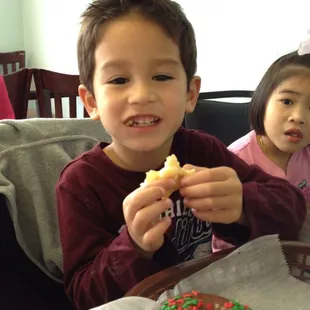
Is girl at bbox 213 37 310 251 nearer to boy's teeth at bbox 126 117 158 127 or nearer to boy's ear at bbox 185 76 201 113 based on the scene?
boy's ear at bbox 185 76 201 113

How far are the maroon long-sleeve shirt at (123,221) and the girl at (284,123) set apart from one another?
7.4 inches

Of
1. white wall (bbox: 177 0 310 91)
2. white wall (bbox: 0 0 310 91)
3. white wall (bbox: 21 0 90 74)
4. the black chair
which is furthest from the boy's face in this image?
white wall (bbox: 21 0 90 74)

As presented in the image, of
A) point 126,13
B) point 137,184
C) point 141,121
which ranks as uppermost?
point 126,13

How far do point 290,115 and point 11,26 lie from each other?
2941mm

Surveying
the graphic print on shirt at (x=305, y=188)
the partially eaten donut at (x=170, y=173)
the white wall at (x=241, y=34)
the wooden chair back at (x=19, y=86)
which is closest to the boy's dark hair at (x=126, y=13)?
the partially eaten donut at (x=170, y=173)

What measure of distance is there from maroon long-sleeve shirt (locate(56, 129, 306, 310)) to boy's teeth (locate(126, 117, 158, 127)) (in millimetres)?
112

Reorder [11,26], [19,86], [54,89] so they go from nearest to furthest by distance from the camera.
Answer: [19,86]
[54,89]
[11,26]

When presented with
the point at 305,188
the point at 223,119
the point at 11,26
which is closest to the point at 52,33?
the point at 11,26

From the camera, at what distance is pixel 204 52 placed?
224 cm

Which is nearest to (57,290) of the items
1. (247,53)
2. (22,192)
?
(22,192)

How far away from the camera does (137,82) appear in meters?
0.67

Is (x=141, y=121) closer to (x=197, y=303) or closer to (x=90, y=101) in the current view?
(x=90, y=101)

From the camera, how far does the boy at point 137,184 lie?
61 cm

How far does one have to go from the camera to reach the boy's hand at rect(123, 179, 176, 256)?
21.9 inches
